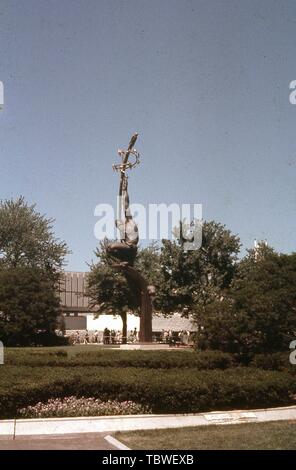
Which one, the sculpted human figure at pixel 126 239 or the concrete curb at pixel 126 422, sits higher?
the sculpted human figure at pixel 126 239

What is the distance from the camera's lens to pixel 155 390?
12.4 m

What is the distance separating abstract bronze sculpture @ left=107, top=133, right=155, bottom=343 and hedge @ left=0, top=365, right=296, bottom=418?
57.2 ft

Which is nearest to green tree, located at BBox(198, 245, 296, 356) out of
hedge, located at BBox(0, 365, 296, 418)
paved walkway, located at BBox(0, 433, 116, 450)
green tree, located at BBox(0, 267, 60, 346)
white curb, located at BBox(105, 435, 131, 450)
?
hedge, located at BBox(0, 365, 296, 418)

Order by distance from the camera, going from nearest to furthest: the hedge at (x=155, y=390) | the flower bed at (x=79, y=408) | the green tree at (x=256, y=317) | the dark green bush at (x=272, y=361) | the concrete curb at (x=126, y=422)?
the concrete curb at (x=126, y=422) < the flower bed at (x=79, y=408) < the hedge at (x=155, y=390) < the dark green bush at (x=272, y=361) < the green tree at (x=256, y=317)

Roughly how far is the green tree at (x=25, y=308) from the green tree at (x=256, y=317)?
24.0m

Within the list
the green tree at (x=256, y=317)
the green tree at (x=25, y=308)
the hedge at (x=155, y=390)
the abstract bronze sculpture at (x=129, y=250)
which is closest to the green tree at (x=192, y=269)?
the green tree at (x=25, y=308)

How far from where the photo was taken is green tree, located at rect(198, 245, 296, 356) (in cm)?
1928

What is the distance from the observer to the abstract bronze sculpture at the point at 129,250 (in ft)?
102

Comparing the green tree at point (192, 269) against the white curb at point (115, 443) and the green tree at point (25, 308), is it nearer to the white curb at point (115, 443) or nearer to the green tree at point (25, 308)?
the green tree at point (25, 308)

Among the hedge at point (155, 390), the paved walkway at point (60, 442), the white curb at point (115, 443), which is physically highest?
the hedge at point (155, 390)

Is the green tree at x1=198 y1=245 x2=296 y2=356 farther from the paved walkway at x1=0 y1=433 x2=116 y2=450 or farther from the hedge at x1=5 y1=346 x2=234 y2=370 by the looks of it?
the paved walkway at x1=0 y1=433 x2=116 y2=450

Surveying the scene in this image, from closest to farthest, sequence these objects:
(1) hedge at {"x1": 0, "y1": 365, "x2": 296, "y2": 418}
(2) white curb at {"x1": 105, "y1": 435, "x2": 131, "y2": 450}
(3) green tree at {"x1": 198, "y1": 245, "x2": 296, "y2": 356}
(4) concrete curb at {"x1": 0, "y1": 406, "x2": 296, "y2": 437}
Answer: (2) white curb at {"x1": 105, "y1": 435, "x2": 131, "y2": 450} → (4) concrete curb at {"x1": 0, "y1": 406, "x2": 296, "y2": 437} → (1) hedge at {"x1": 0, "y1": 365, "x2": 296, "y2": 418} → (3) green tree at {"x1": 198, "y1": 245, "x2": 296, "y2": 356}

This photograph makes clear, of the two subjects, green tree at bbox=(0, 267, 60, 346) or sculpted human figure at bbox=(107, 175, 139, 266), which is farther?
green tree at bbox=(0, 267, 60, 346)

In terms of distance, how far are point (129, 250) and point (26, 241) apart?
2768cm
